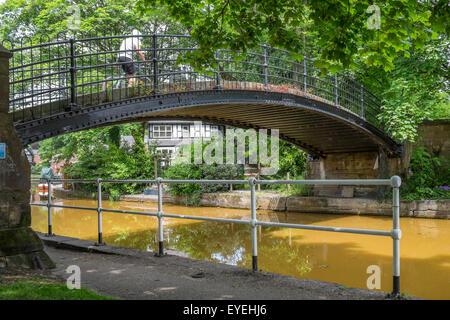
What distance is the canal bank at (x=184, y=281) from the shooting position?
3344mm

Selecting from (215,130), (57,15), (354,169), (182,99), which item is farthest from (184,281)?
(215,130)

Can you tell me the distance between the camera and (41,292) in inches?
120

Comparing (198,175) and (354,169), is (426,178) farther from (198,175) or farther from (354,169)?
(198,175)

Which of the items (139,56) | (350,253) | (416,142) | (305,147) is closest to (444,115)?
(416,142)

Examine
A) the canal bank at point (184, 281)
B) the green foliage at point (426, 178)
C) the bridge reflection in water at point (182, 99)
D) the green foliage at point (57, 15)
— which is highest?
the green foliage at point (57, 15)

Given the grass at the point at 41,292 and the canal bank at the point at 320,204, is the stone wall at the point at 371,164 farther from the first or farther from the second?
the grass at the point at 41,292

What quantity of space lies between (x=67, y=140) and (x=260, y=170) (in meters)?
12.5

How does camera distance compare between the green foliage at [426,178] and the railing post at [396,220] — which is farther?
the green foliage at [426,178]

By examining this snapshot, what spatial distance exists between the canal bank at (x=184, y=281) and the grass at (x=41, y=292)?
0.31 meters

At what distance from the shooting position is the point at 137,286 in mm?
3699

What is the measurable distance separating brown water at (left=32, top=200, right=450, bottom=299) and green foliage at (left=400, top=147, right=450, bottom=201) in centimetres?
131

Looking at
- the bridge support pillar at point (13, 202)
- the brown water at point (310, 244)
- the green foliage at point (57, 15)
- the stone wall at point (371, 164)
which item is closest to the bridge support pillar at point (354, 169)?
the stone wall at point (371, 164)

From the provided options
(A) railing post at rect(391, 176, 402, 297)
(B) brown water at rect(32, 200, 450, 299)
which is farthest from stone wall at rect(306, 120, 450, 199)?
(A) railing post at rect(391, 176, 402, 297)
